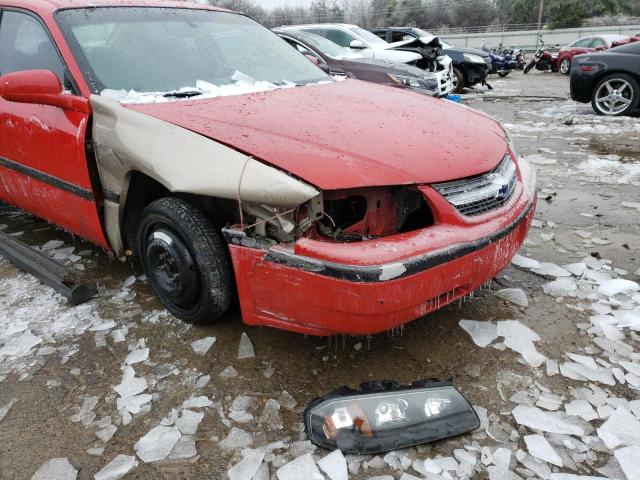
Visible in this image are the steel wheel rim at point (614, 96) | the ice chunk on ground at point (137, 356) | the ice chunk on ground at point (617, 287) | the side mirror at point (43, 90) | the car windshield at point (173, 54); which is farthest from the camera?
the steel wheel rim at point (614, 96)

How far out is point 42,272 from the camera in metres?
2.92

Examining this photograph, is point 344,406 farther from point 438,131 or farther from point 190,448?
point 438,131

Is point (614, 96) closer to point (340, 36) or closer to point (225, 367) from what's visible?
point (340, 36)

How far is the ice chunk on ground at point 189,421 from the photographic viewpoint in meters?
1.88

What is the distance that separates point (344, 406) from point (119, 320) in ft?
4.42

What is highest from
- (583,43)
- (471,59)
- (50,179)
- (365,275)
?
(50,179)

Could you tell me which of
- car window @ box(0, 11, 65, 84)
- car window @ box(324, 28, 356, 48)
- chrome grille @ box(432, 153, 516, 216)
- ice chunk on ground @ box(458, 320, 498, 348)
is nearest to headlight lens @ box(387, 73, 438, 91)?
car window @ box(324, 28, 356, 48)

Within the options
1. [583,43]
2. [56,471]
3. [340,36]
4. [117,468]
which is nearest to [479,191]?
[117,468]

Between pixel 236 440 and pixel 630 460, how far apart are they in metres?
1.35

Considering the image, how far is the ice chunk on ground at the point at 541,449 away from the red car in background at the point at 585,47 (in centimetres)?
1730

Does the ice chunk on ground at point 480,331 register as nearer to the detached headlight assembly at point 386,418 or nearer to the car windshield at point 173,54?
the detached headlight assembly at point 386,418

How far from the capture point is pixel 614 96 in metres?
7.72

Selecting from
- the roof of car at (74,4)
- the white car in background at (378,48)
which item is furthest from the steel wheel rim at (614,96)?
the roof of car at (74,4)

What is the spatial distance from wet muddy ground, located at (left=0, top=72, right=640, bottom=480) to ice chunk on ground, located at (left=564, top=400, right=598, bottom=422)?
0.04 meters
